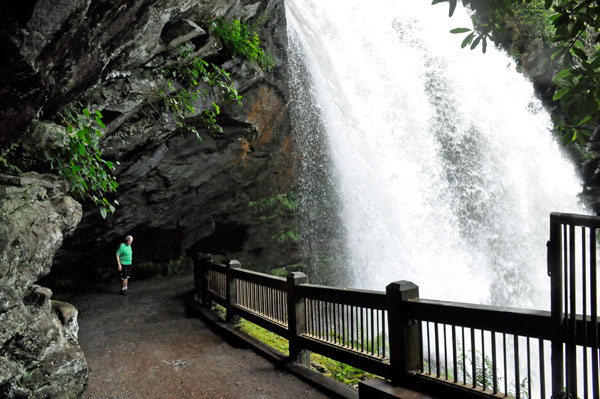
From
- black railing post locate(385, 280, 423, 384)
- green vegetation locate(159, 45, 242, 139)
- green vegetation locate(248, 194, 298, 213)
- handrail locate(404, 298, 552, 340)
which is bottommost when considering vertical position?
black railing post locate(385, 280, 423, 384)

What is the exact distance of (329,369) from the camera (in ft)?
22.3

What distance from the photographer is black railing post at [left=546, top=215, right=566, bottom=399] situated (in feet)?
8.71

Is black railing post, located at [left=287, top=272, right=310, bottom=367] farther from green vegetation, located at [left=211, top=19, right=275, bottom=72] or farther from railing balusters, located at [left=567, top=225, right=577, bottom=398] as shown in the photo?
green vegetation, located at [left=211, top=19, right=275, bottom=72]

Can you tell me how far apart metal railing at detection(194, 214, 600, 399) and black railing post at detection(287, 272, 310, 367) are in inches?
0.6

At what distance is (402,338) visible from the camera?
12.5 feet

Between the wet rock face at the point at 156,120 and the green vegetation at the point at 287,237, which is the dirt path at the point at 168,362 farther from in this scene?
the green vegetation at the point at 287,237

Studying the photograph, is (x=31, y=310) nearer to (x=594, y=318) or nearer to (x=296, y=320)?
(x=296, y=320)

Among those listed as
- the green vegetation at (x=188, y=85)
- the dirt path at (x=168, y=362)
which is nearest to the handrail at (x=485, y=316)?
the dirt path at (x=168, y=362)

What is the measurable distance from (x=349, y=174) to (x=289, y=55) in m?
4.82

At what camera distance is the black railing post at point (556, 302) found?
8.71 feet

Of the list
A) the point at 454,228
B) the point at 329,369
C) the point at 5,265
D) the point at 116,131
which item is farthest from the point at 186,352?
the point at 454,228

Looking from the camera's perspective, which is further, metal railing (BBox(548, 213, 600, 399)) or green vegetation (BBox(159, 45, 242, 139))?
green vegetation (BBox(159, 45, 242, 139))

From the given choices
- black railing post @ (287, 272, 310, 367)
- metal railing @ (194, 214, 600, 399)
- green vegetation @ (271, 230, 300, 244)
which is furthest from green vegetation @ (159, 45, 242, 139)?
green vegetation @ (271, 230, 300, 244)

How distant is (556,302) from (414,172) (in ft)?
43.0
